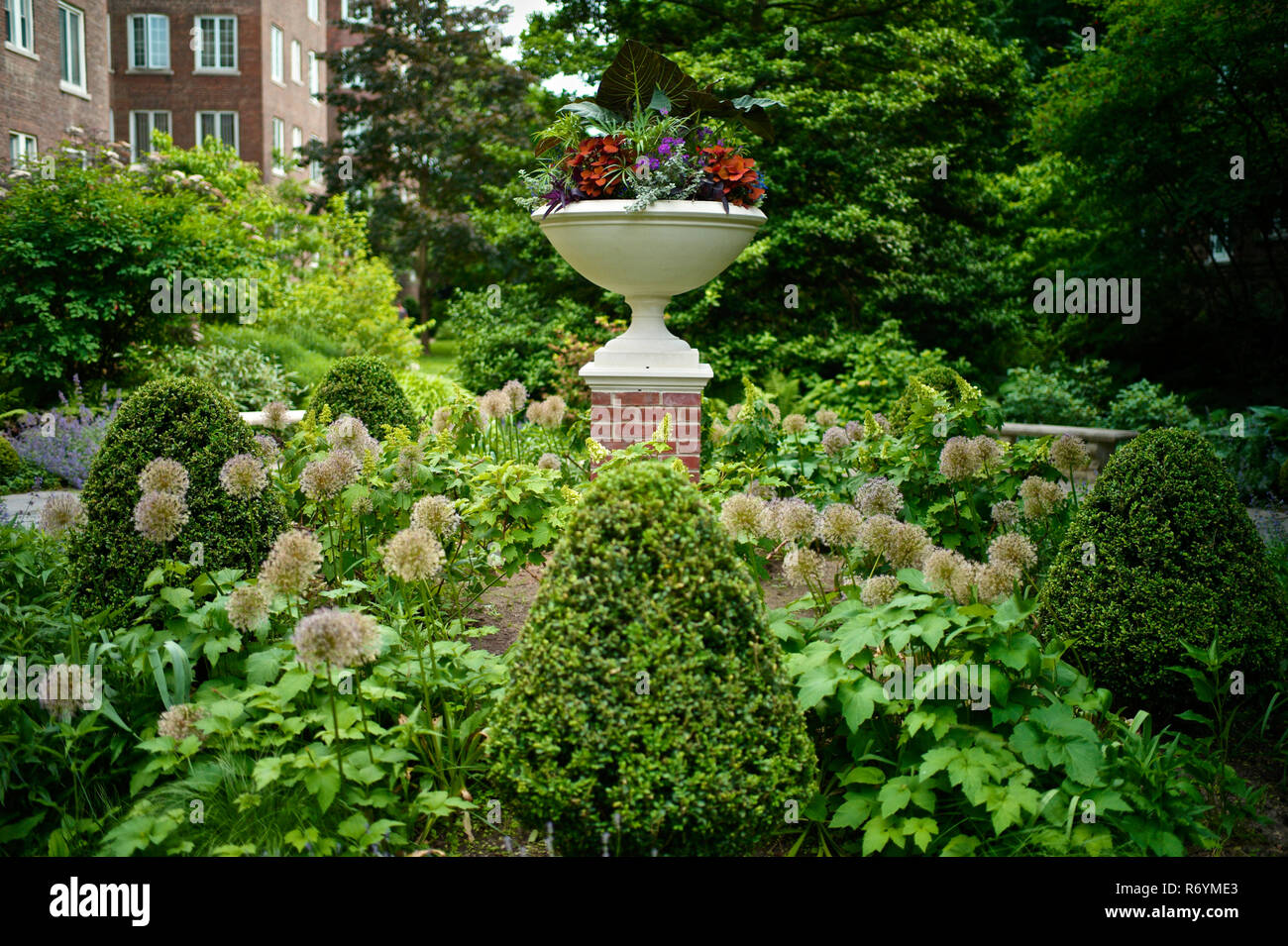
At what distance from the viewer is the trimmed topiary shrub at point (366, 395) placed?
555 cm

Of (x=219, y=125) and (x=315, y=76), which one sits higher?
(x=315, y=76)

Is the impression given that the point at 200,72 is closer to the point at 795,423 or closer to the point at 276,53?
the point at 276,53

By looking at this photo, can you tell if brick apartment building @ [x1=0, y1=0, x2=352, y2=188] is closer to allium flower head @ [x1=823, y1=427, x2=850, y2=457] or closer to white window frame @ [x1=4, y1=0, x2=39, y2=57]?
white window frame @ [x1=4, y1=0, x2=39, y2=57]

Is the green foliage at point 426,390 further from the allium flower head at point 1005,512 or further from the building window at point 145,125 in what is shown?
the building window at point 145,125

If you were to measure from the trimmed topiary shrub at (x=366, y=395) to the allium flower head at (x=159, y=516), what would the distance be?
213cm

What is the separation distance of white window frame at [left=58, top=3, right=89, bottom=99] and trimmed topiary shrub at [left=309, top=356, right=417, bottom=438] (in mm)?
15155

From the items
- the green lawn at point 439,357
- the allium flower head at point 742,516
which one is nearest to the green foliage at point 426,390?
the allium flower head at point 742,516

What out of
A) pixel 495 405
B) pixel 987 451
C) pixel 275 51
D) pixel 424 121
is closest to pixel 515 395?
pixel 495 405

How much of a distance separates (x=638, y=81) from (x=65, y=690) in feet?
13.5

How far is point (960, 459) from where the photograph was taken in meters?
4.15

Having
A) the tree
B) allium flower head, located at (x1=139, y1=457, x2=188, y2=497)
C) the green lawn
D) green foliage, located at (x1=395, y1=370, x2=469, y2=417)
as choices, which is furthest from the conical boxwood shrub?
the tree
